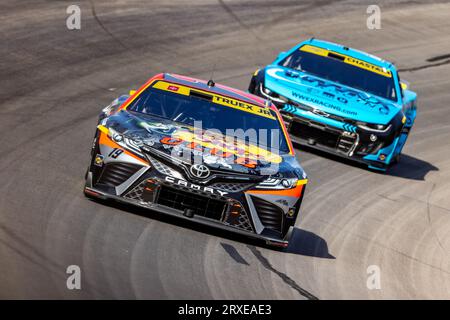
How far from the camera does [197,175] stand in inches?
352

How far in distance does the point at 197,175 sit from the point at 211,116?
1.39 metres

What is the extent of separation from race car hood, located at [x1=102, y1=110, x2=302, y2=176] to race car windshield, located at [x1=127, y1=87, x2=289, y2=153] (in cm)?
21

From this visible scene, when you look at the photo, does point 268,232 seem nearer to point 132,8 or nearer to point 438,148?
point 438,148

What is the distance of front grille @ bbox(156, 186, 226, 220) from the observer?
9.02 meters

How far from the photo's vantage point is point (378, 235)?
37.0 feet

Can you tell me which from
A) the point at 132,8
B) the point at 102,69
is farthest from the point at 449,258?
the point at 132,8

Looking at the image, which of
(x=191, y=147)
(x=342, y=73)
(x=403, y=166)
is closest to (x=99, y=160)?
(x=191, y=147)

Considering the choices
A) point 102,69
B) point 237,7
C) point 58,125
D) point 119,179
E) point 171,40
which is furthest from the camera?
point 237,7

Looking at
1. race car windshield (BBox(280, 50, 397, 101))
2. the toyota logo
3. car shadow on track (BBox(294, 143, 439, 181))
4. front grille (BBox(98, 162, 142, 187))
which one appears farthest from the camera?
race car windshield (BBox(280, 50, 397, 101))

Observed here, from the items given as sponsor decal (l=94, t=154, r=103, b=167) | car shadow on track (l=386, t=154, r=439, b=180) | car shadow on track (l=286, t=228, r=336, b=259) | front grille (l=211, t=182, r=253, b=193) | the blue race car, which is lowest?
Result: car shadow on track (l=386, t=154, r=439, b=180)

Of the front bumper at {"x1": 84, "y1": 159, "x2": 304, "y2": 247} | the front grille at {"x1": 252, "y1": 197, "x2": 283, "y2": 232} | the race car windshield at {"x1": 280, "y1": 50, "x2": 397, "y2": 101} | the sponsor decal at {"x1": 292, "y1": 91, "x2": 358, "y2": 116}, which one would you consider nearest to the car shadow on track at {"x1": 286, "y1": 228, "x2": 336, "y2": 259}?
the front grille at {"x1": 252, "y1": 197, "x2": 283, "y2": 232}

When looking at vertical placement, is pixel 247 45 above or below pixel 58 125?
below

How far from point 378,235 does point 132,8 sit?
38.0 ft

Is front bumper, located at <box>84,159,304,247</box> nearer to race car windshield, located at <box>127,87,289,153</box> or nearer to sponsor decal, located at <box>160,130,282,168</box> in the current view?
sponsor decal, located at <box>160,130,282,168</box>
